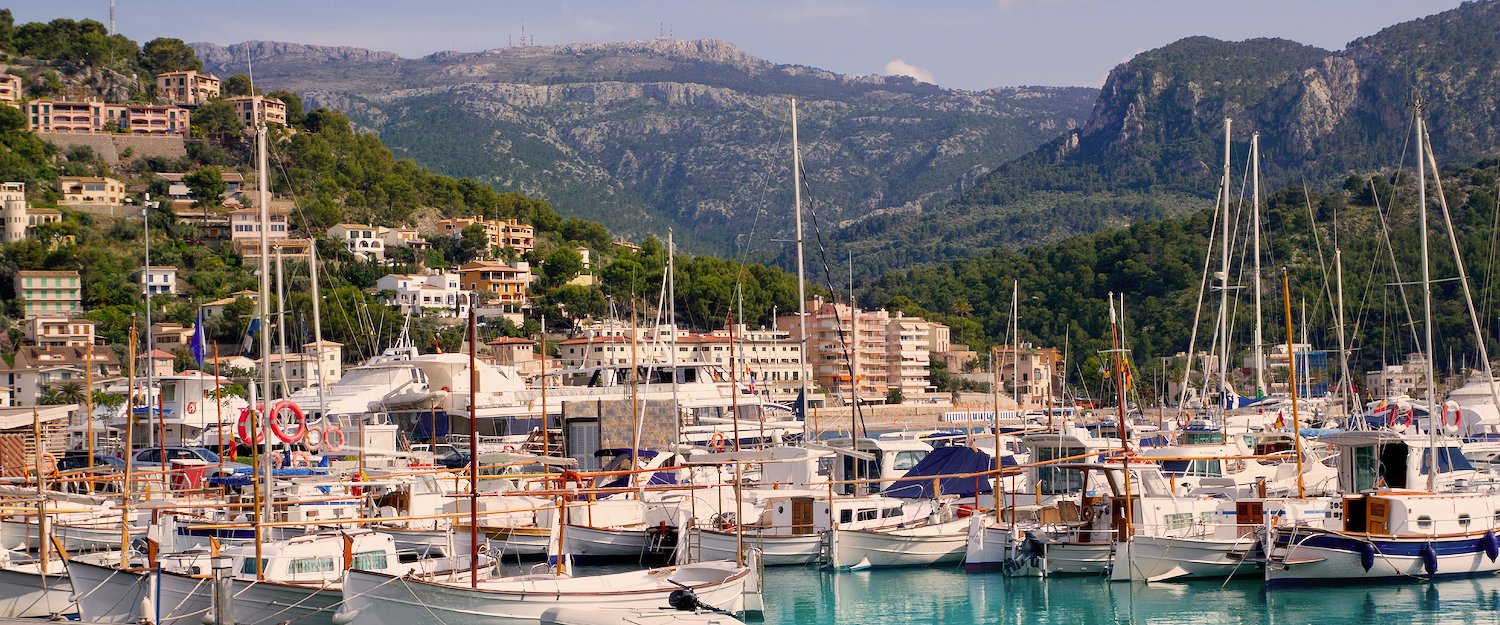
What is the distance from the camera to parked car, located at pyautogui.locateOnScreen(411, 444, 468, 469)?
43.4m

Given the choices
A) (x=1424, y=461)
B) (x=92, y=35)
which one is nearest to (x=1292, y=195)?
(x=1424, y=461)

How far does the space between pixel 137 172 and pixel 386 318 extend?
147 ft

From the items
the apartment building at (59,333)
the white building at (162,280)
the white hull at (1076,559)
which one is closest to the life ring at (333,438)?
the white hull at (1076,559)

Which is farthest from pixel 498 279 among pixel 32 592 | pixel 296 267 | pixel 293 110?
pixel 32 592

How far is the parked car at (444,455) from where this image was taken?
43.4 meters

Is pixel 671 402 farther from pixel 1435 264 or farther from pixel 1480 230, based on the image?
pixel 1480 230

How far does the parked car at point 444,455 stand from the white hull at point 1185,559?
1862 centimetres

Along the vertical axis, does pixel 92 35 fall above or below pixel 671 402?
above

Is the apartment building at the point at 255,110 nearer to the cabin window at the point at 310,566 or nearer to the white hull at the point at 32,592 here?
the white hull at the point at 32,592

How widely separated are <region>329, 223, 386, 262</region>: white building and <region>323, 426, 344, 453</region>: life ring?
77.5 meters

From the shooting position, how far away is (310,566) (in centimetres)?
2412

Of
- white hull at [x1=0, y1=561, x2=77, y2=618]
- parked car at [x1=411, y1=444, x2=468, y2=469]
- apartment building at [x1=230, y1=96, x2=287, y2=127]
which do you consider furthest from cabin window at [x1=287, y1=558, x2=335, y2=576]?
apartment building at [x1=230, y1=96, x2=287, y2=127]

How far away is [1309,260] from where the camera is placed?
9800cm

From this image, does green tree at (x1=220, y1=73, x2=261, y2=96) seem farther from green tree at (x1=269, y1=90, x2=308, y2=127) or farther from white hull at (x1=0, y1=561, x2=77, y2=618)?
white hull at (x1=0, y1=561, x2=77, y2=618)
